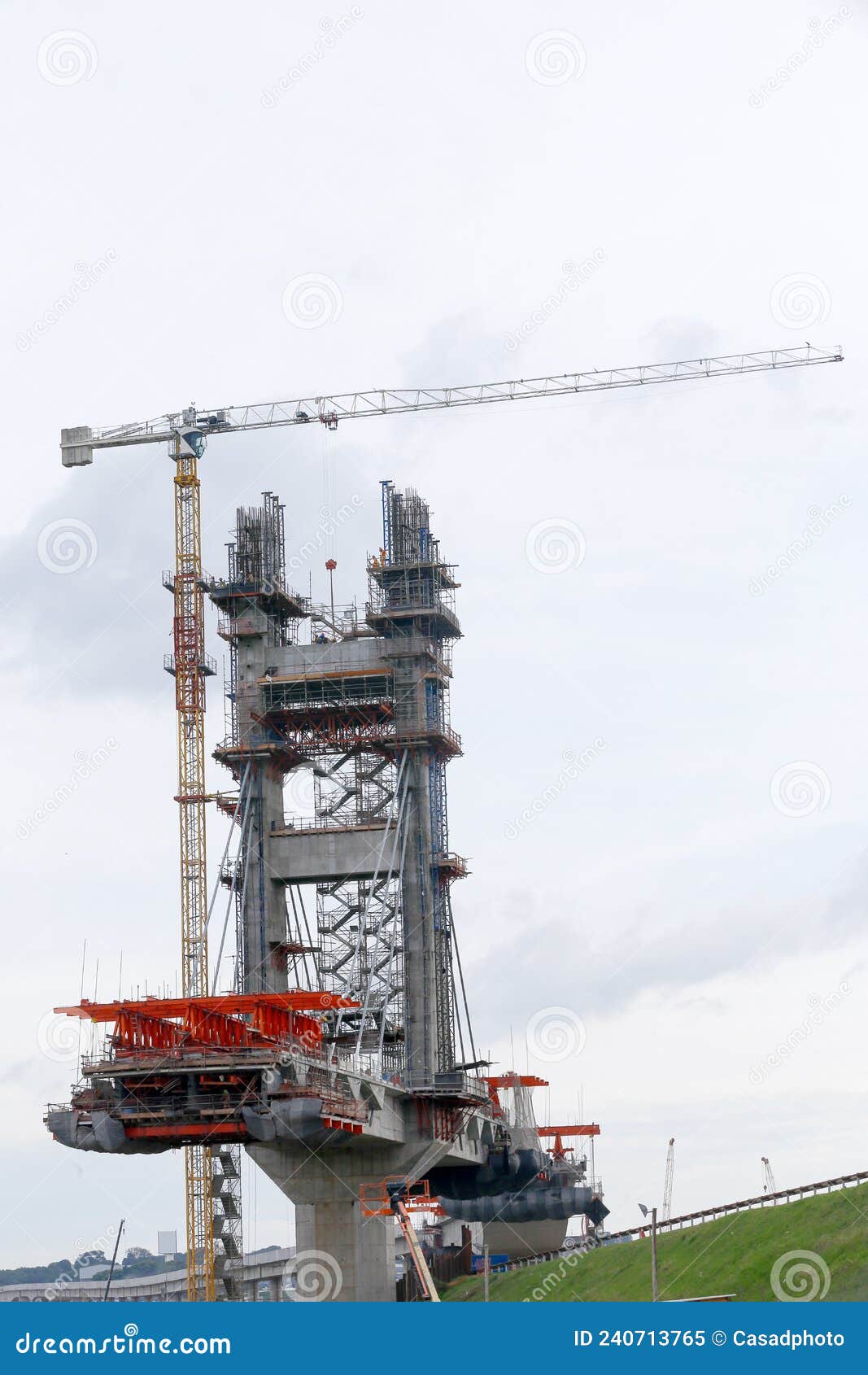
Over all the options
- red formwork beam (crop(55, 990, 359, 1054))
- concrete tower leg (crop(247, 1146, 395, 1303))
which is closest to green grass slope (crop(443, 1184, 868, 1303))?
concrete tower leg (crop(247, 1146, 395, 1303))

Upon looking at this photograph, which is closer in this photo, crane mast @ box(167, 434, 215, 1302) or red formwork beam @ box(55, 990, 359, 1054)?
red formwork beam @ box(55, 990, 359, 1054)

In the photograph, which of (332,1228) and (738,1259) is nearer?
(738,1259)

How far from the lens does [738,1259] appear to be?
96.8 metres

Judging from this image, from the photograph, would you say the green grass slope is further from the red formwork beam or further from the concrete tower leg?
the red formwork beam

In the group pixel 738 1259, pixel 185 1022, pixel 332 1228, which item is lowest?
pixel 738 1259

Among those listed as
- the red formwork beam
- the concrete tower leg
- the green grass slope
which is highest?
the red formwork beam

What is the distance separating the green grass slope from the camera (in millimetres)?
85312

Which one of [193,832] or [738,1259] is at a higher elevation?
[193,832]

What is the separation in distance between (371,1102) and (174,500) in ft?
203

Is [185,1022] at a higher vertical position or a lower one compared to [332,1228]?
higher

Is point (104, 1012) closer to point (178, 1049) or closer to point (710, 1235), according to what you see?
point (178, 1049)

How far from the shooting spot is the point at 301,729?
13425 cm

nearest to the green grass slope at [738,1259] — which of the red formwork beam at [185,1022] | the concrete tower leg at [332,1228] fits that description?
the concrete tower leg at [332,1228]

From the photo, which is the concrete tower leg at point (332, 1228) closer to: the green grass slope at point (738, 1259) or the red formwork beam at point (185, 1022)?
the green grass slope at point (738, 1259)
